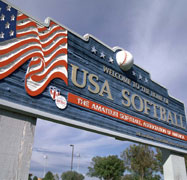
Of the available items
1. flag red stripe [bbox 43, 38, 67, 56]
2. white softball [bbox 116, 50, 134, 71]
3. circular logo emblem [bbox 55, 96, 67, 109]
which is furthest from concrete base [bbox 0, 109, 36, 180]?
white softball [bbox 116, 50, 134, 71]

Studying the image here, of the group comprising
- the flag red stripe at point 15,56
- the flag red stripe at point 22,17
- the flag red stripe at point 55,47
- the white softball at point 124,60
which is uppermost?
the white softball at point 124,60

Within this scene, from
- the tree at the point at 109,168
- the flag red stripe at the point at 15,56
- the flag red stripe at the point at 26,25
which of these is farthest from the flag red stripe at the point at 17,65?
the tree at the point at 109,168

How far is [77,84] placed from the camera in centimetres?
813

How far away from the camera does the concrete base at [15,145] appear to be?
5.48 meters

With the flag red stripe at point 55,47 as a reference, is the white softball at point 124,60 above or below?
above

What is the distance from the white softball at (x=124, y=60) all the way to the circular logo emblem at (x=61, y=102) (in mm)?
4361

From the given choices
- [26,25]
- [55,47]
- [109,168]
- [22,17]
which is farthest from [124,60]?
[109,168]

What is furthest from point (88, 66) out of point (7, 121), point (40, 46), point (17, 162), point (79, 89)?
point (17, 162)

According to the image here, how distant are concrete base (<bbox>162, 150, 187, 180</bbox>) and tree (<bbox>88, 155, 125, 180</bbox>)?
3863cm

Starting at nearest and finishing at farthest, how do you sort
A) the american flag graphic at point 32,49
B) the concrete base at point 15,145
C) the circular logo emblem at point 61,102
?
the concrete base at point 15,145
the american flag graphic at point 32,49
the circular logo emblem at point 61,102

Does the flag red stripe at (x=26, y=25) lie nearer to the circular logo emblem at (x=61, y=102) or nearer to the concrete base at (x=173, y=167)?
the circular logo emblem at (x=61, y=102)

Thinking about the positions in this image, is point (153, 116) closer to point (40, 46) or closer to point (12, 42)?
point (40, 46)

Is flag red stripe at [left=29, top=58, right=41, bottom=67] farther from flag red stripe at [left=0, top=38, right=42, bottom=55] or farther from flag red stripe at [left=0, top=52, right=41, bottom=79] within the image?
flag red stripe at [left=0, top=38, right=42, bottom=55]

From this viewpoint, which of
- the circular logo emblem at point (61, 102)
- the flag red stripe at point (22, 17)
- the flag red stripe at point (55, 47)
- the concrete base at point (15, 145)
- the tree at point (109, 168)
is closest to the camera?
the concrete base at point (15, 145)
